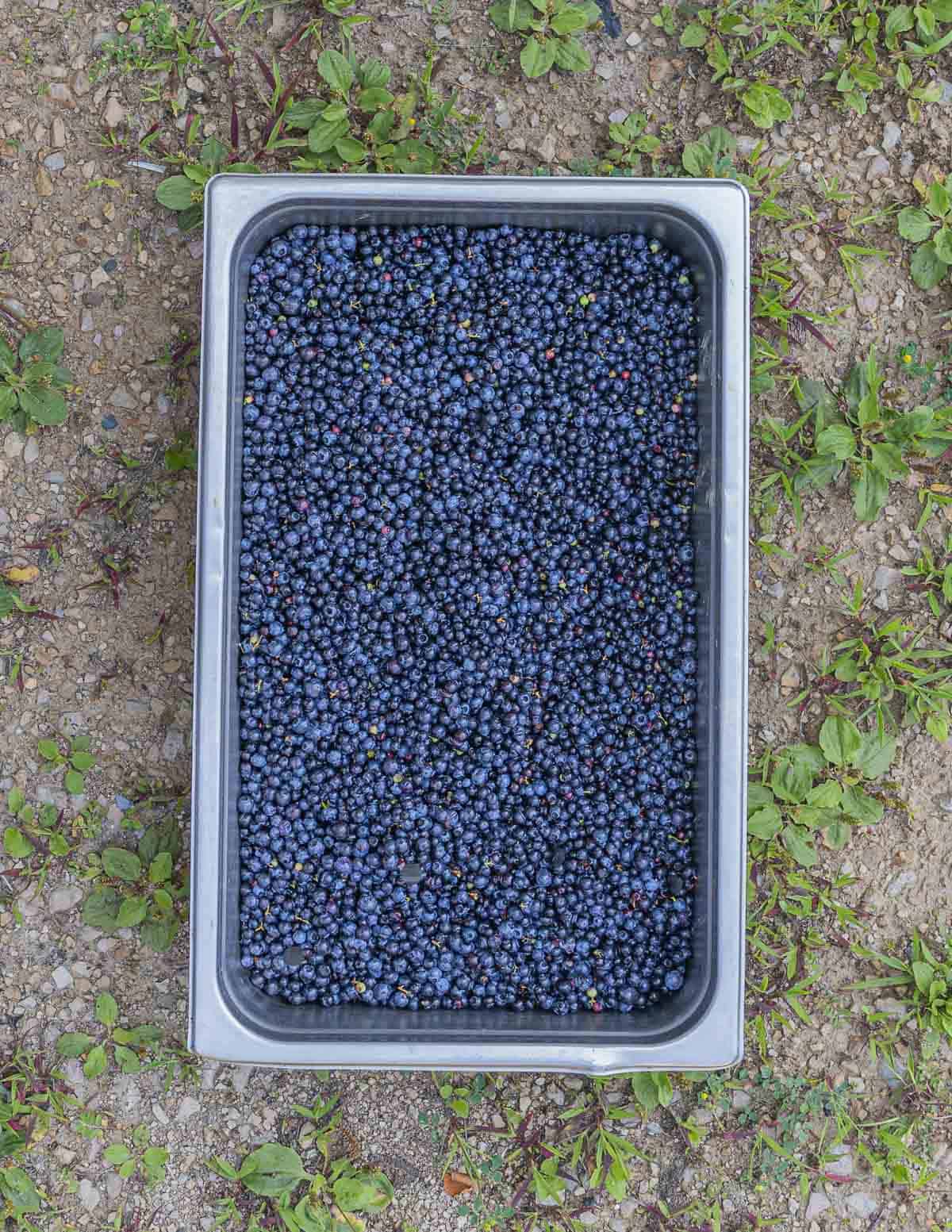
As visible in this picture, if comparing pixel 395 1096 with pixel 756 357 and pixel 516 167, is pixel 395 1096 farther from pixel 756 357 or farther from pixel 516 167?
pixel 516 167

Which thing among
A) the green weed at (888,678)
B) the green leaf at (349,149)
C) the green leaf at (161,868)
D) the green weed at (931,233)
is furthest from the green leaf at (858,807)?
the green leaf at (349,149)

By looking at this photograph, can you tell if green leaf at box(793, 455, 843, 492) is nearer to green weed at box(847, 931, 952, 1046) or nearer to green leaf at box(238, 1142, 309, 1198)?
green weed at box(847, 931, 952, 1046)

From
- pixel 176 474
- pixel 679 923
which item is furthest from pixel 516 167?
pixel 679 923

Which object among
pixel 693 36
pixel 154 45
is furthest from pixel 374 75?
pixel 693 36

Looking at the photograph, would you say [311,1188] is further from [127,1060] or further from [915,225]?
[915,225]

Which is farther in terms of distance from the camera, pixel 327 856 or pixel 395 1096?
pixel 395 1096

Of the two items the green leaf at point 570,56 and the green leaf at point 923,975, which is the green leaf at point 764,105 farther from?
the green leaf at point 923,975

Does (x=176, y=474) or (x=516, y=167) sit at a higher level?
(x=516, y=167)
